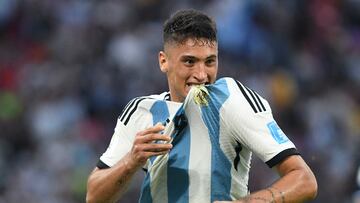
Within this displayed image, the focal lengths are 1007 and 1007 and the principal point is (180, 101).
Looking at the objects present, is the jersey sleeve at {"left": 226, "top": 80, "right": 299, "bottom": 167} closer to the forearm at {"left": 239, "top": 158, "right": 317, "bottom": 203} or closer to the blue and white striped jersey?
the blue and white striped jersey

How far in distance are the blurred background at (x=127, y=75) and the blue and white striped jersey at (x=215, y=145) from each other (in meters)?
6.20

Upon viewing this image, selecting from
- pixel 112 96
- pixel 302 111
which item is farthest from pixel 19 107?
pixel 302 111

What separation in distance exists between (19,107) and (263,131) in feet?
27.1

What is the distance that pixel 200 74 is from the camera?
457 centimetres

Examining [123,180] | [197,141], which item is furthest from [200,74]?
[123,180]

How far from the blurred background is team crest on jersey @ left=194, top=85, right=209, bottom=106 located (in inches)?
249

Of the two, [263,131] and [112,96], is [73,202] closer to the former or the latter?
[112,96]

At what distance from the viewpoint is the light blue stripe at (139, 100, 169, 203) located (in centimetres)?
459

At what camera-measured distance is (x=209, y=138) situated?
4379 mm

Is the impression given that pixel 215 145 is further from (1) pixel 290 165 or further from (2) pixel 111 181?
(2) pixel 111 181

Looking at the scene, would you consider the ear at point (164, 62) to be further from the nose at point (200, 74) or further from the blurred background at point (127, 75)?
the blurred background at point (127, 75)

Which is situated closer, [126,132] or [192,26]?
[192,26]

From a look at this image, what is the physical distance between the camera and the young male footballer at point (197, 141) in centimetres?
420

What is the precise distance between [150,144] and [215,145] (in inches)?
13.0
